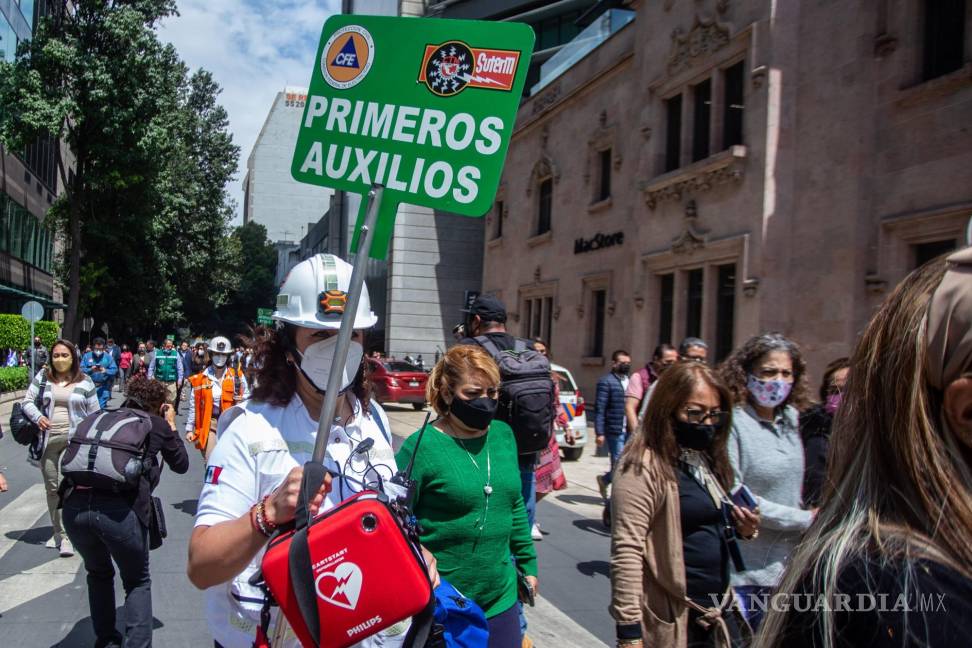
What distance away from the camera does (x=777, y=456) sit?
379 centimetres

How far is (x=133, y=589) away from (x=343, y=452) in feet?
9.22

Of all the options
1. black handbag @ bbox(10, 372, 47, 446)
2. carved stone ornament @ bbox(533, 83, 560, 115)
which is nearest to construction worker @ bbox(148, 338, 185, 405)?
black handbag @ bbox(10, 372, 47, 446)

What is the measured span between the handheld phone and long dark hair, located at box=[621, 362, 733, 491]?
0.05 meters

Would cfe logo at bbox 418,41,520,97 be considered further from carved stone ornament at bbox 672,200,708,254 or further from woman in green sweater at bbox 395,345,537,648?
carved stone ornament at bbox 672,200,708,254

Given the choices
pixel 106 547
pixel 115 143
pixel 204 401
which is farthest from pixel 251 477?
pixel 115 143

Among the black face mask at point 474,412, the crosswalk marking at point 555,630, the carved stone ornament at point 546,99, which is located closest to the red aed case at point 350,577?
the black face mask at point 474,412

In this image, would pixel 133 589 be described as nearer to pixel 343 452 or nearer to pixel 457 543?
pixel 457 543

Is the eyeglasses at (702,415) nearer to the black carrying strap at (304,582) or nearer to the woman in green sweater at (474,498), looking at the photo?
the woman in green sweater at (474,498)

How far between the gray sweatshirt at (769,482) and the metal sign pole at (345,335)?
2.07 m

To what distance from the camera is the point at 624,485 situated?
329 cm

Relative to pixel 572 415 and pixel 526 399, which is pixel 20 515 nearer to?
pixel 526 399

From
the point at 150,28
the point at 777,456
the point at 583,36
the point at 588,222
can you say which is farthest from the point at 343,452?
the point at 150,28

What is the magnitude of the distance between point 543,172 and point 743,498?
23.2 m

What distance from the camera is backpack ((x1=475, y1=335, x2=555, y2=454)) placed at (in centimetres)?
491
